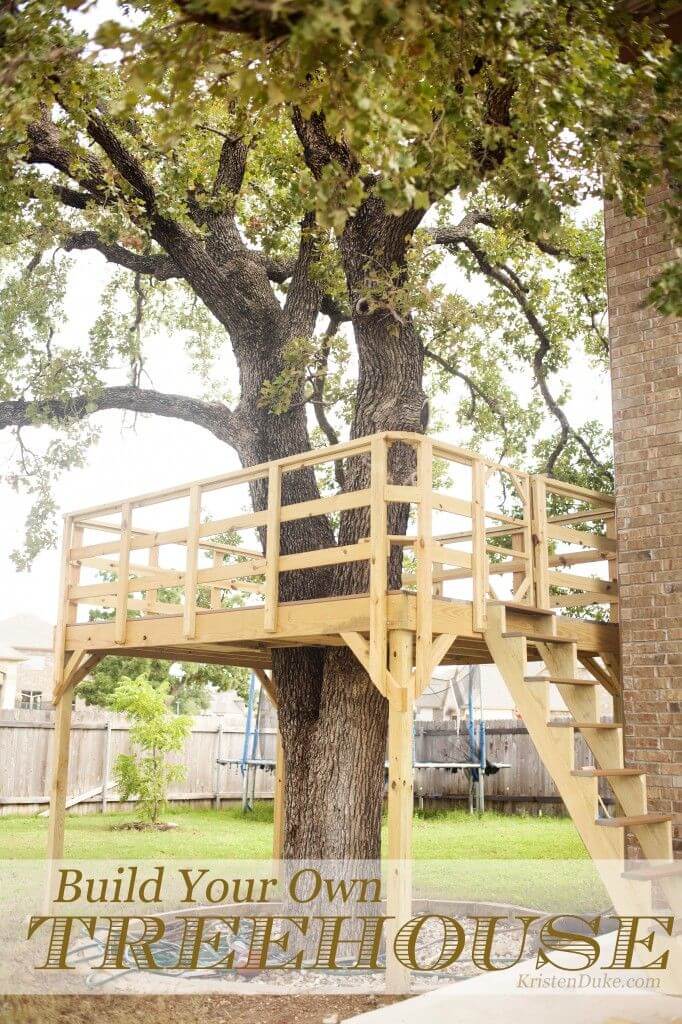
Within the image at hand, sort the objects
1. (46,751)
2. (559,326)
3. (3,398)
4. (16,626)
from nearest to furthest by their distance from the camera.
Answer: (3,398) < (559,326) < (46,751) < (16,626)

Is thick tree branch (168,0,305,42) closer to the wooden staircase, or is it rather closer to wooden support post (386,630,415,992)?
wooden support post (386,630,415,992)

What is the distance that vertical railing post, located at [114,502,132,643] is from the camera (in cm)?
844

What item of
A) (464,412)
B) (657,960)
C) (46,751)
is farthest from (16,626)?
(657,960)

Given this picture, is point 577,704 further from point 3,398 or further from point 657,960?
point 3,398

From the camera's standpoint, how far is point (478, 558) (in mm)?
6938

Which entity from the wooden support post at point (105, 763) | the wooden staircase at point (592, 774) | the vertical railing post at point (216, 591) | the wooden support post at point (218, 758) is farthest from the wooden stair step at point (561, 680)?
the wooden support post at point (218, 758)

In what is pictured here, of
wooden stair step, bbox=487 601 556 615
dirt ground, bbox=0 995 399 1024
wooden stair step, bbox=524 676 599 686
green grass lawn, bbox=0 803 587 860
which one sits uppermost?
wooden stair step, bbox=487 601 556 615

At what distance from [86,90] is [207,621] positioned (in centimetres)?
408

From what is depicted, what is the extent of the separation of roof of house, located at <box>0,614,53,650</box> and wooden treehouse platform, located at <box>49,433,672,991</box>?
41682mm

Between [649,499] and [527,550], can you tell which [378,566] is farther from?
[649,499]

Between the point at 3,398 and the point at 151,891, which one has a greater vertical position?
the point at 3,398

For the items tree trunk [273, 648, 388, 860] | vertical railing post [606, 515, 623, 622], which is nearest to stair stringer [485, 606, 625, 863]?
tree trunk [273, 648, 388, 860]

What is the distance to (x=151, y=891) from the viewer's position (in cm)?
1023

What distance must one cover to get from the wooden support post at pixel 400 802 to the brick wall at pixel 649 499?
1.56m
